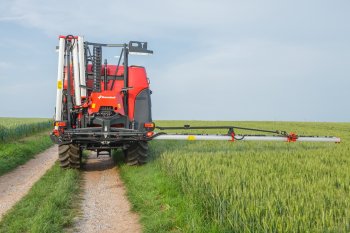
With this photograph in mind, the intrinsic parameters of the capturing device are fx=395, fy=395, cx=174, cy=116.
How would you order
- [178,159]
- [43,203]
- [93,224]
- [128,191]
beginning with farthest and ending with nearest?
[178,159] → [128,191] → [43,203] → [93,224]

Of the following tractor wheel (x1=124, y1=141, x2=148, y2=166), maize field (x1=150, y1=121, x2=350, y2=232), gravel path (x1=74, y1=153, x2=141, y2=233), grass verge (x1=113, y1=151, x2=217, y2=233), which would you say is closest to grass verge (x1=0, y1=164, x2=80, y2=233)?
gravel path (x1=74, y1=153, x2=141, y2=233)

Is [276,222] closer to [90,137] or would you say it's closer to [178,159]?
[178,159]

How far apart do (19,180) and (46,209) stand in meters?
4.63

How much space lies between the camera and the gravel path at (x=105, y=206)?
6.82m

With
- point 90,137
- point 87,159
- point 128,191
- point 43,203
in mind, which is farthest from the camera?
point 87,159

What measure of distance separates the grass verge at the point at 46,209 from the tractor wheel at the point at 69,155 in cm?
161

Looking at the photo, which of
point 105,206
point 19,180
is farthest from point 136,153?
point 105,206

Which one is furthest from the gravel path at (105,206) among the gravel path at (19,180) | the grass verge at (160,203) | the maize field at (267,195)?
the gravel path at (19,180)

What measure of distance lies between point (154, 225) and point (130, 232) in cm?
43

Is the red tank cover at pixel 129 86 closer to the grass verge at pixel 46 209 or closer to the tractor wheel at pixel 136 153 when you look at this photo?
the tractor wheel at pixel 136 153

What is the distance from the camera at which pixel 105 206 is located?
825 centimetres

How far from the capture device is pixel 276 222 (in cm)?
424

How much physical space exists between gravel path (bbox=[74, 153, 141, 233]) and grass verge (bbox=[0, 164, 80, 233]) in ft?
0.92

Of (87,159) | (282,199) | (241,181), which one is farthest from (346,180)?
(87,159)
